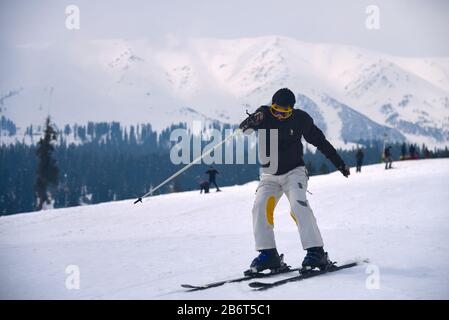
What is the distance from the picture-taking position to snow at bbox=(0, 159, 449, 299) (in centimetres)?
496

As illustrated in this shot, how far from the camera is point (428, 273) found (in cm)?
532

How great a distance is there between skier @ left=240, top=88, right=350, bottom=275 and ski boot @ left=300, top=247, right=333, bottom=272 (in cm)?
24

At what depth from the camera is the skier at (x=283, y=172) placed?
5.85 meters

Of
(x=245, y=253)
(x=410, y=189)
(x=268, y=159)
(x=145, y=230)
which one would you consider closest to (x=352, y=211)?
(x=410, y=189)

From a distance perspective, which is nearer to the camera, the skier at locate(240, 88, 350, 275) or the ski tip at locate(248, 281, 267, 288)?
the ski tip at locate(248, 281, 267, 288)

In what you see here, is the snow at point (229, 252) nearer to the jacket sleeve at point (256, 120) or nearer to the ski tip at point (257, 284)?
the ski tip at point (257, 284)

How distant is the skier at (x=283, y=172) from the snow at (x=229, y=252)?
0.60 m

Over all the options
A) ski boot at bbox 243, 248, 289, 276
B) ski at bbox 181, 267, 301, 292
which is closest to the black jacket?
ski boot at bbox 243, 248, 289, 276

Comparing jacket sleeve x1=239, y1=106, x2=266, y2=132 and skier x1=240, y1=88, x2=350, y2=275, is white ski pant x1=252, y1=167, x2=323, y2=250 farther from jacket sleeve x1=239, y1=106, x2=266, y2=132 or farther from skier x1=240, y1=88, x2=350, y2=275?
jacket sleeve x1=239, y1=106, x2=266, y2=132

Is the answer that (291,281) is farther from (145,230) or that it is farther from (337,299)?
(145,230)

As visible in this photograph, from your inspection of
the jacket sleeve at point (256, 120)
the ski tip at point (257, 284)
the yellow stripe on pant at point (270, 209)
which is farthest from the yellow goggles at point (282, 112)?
the ski tip at point (257, 284)

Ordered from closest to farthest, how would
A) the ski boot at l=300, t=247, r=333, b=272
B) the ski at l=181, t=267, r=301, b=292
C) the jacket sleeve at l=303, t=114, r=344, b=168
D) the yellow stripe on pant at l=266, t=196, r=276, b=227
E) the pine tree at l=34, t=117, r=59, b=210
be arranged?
the ski at l=181, t=267, r=301, b=292 < the ski boot at l=300, t=247, r=333, b=272 < the yellow stripe on pant at l=266, t=196, r=276, b=227 < the jacket sleeve at l=303, t=114, r=344, b=168 < the pine tree at l=34, t=117, r=59, b=210

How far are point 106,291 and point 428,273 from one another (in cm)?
334
